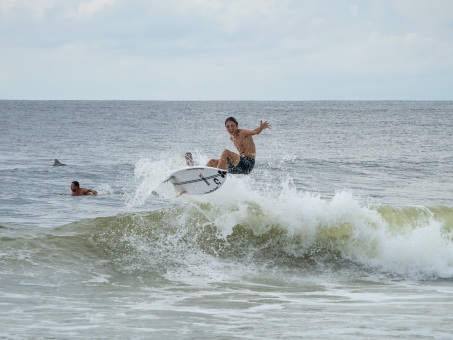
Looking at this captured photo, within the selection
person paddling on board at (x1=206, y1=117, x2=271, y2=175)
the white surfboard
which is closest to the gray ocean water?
the white surfboard

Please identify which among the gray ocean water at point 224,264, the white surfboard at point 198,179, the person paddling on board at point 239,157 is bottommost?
the gray ocean water at point 224,264

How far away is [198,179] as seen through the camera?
14594 millimetres

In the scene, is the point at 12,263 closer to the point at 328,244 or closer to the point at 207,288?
the point at 207,288

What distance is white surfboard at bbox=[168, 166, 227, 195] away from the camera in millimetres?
14375

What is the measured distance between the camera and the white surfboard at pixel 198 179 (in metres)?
14.4

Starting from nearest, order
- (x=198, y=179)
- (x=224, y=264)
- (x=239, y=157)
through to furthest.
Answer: (x=224, y=264), (x=239, y=157), (x=198, y=179)

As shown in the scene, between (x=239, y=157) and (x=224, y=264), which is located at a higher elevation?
(x=239, y=157)

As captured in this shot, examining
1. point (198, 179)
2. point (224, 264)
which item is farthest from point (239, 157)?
point (224, 264)

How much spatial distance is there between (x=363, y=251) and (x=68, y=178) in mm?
17271

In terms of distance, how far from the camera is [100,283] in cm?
1166

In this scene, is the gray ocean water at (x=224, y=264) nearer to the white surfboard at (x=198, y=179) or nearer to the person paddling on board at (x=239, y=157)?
the white surfboard at (x=198, y=179)

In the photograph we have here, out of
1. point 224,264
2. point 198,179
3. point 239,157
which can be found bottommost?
point 224,264

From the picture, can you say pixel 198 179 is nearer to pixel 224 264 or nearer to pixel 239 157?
pixel 239 157

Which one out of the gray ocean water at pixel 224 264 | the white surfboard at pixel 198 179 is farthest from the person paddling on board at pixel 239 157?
the gray ocean water at pixel 224 264
